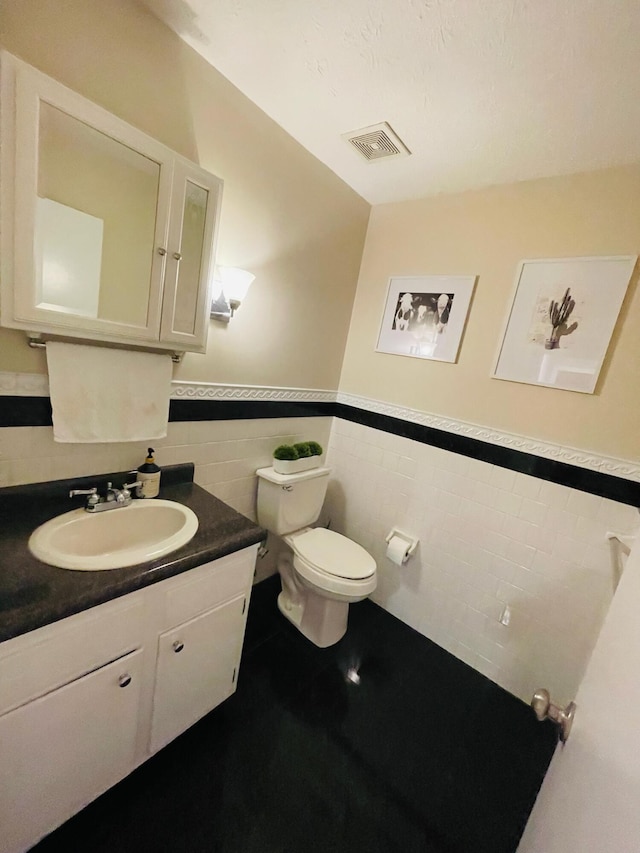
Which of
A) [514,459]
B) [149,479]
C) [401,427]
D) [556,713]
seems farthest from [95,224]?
[514,459]

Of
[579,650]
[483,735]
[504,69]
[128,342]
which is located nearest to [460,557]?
[579,650]

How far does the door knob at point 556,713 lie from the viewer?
62 cm

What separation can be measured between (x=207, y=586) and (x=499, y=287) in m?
1.72

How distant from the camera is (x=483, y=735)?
4.58 ft

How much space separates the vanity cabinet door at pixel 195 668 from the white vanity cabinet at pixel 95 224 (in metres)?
0.95

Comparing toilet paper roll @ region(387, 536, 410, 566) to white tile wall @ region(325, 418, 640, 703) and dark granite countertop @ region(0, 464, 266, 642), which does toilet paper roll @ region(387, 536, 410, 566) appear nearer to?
white tile wall @ region(325, 418, 640, 703)

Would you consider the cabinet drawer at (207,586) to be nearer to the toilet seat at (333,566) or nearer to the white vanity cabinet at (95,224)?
the toilet seat at (333,566)

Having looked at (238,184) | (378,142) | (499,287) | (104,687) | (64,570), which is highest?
(378,142)

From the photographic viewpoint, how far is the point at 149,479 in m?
1.21

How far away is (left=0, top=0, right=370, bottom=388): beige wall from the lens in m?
0.90

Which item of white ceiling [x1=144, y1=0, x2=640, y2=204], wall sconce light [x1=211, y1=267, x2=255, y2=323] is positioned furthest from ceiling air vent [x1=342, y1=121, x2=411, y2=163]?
wall sconce light [x1=211, y1=267, x2=255, y2=323]

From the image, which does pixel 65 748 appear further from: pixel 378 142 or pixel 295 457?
pixel 378 142

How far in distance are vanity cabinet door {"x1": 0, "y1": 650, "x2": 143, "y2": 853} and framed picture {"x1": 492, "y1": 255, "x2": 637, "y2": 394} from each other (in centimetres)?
179

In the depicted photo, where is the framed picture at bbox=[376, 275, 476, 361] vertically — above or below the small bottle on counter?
above
